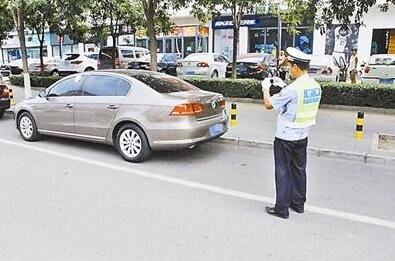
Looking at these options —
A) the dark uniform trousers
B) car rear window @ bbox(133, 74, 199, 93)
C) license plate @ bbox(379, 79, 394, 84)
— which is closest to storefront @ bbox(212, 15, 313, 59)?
license plate @ bbox(379, 79, 394, 84)

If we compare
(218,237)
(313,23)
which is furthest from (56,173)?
(313,23)

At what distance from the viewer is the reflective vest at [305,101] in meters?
4.33

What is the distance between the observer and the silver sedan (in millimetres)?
6516

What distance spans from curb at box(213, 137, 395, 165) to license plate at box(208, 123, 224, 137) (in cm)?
93

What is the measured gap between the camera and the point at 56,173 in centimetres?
620

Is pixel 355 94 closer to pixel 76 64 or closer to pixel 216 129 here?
pixel 216 129

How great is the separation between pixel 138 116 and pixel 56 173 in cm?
146

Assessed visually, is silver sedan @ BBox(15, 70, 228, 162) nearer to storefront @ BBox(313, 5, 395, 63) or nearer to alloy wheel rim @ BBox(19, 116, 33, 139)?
alloy wheel rim @ BBox(19, 116, 33, 139)

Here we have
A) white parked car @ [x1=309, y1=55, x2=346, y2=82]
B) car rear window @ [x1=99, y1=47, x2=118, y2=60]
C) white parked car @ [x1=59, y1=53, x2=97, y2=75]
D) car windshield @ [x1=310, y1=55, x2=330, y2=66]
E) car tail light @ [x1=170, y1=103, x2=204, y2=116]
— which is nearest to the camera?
car tail light @ [x1=170, y1=103, x2=204, y2=116]

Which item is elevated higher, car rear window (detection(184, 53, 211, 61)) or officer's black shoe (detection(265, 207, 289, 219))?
car rear window (detection(184, 53, 211, 61))

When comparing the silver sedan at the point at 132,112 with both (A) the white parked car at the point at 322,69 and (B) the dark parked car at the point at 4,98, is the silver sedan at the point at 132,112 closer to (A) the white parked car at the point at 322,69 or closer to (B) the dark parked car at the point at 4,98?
(B) the dark parked car at the point at 4,98

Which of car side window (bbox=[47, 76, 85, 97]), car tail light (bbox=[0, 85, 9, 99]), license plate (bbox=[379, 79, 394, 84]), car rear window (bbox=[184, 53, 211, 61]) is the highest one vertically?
car rear window (bbox=[184, 53, 211, 61])

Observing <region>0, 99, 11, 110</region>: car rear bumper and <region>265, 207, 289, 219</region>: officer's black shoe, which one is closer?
<region>265, 207, 289, 219</region>: officer's black shoe

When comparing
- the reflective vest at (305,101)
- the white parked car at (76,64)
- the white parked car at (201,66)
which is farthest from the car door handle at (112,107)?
the white parked car at (76,64)
